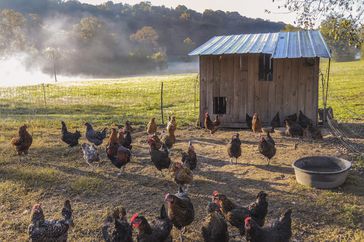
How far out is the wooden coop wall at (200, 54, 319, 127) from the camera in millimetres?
13227

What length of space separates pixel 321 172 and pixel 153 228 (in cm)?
419

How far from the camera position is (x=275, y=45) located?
13.7m

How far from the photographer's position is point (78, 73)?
68562mm

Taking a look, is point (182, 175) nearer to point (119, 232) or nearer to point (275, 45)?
point (119, 232)

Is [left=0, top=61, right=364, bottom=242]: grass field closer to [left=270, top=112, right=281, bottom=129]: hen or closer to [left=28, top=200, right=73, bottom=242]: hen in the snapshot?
[left=270, top=112, right=281, bottom=129]: hen

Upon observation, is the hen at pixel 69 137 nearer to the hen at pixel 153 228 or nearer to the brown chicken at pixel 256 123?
the brown chicken at pixel 256 123

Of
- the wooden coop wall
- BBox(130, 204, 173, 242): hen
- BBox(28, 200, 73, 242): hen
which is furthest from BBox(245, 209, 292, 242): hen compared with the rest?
the wooden coop wall

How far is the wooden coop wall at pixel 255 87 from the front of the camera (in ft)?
43.4

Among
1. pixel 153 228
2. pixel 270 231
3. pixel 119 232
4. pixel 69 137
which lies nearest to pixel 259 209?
pixel 270 231

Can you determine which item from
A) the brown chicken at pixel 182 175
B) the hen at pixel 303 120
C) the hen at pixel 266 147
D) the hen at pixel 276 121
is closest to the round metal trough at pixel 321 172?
the hen at pixel 266 147

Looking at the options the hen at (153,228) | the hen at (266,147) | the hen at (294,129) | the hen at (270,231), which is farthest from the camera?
the hen at (294,129)

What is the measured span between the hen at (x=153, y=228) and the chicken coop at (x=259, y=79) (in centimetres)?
891

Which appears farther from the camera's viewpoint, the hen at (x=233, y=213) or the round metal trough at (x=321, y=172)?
the round metal trough at (x=321, y=172)

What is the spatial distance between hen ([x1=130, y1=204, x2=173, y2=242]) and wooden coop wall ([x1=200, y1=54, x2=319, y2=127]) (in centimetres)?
920
